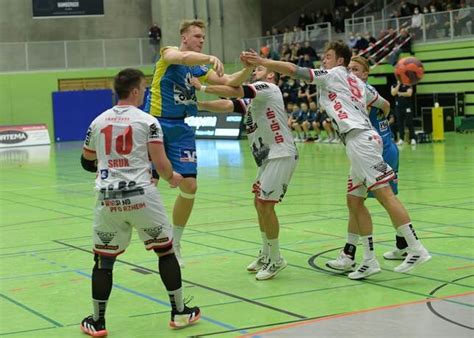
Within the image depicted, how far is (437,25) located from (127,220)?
28.4 metres

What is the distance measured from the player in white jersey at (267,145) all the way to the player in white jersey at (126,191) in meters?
1.92

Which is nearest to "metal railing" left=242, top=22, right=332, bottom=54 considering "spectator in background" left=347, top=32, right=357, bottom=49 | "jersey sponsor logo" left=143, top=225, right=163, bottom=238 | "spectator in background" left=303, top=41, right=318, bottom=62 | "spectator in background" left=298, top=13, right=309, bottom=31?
"spectator in background" left=298, top=13, right=309, bottom=31

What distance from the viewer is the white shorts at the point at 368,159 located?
8344 millimetres

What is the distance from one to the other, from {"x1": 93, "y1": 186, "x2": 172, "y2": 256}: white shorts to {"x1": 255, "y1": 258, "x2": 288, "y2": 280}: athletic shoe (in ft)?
6.37

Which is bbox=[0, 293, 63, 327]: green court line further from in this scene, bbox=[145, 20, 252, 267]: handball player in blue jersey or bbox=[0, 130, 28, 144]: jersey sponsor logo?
bbox=[0, 130, 28, 144]: jersey sponsor logo

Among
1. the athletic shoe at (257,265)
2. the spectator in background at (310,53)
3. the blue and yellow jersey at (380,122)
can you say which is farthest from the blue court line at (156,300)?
the spectator in background at (310,53)

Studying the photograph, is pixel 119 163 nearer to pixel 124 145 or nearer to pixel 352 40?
pixel 124 145

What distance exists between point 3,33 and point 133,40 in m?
6.85

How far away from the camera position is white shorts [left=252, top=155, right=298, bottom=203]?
869 centimetres

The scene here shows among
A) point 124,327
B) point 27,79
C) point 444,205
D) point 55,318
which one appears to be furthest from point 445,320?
point 27,79

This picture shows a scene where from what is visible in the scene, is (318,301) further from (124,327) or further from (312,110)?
(312,110)

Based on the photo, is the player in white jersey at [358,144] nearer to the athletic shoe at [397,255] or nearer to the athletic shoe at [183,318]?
the athletic shoe at [397,255]

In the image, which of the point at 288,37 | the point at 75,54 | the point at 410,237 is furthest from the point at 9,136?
the point at 410,237

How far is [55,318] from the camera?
23.8 ft
